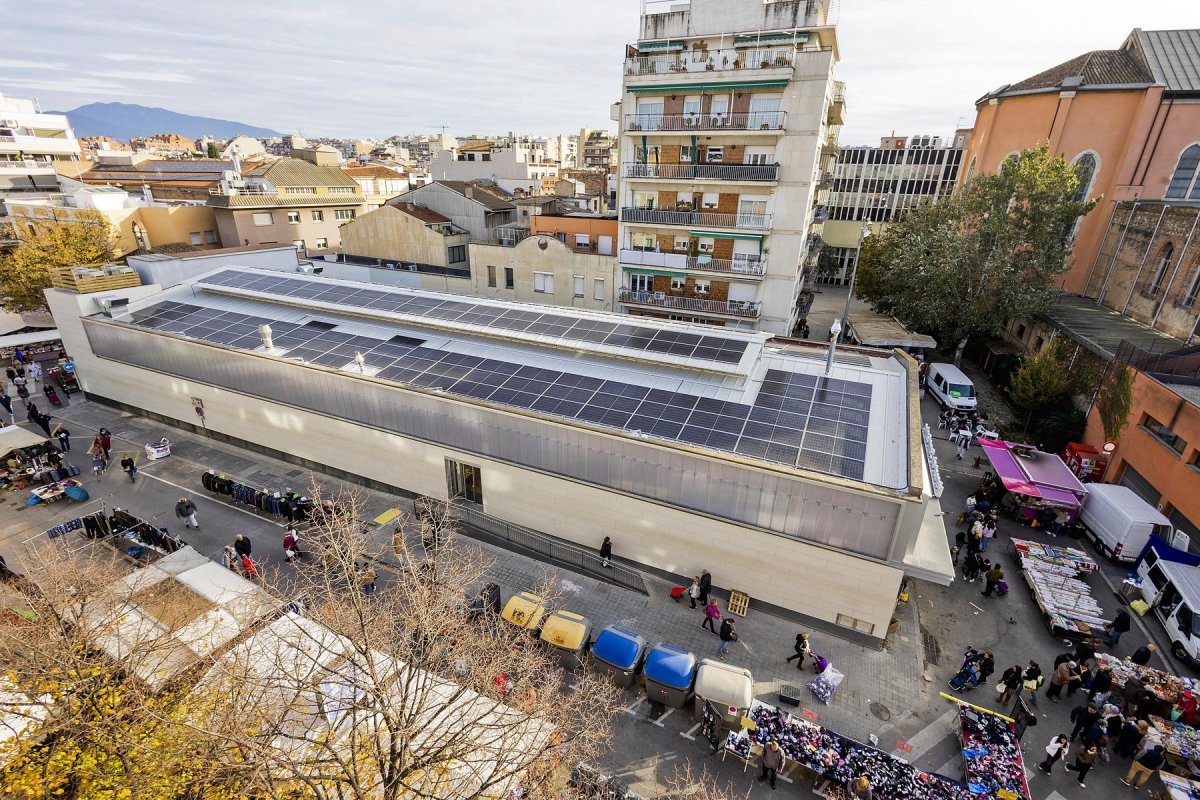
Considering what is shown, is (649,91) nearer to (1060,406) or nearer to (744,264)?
(744,264)

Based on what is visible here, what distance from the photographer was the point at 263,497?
61.9 feet

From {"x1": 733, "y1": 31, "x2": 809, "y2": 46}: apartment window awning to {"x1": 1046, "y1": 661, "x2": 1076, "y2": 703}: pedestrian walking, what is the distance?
2953 cm

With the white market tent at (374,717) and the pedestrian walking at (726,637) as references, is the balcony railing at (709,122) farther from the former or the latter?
the white market tent at (374,717)

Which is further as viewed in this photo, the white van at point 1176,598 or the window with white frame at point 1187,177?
the window with white frame at point 1187,177

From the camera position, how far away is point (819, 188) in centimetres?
3428

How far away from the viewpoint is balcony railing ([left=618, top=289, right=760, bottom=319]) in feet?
101

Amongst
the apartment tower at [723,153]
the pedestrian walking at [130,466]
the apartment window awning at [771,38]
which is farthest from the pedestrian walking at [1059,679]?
the pedestrian walking at [130,466]

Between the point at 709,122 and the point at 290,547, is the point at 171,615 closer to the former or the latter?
the point at 290,547

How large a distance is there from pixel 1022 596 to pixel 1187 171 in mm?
35504

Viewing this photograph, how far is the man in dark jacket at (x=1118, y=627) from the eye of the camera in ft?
46.6

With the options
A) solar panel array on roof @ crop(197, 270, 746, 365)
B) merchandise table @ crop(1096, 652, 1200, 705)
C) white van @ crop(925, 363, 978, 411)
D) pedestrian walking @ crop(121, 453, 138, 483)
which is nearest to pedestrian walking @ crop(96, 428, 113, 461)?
pedestrian walking @ crop(121, 453, 138, 483)

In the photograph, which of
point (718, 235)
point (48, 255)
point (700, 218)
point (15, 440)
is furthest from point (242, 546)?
point (48, 255)

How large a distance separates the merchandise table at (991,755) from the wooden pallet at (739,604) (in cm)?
522

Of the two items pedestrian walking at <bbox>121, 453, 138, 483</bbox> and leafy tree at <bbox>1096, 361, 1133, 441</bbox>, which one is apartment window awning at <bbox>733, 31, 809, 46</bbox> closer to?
leafy tree at <bbox>1096, 361, 1133, 441</bbox>
